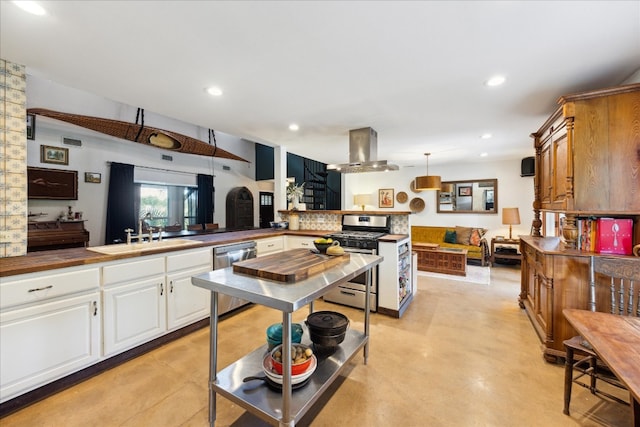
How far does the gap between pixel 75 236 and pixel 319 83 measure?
470cm

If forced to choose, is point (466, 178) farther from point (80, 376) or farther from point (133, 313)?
point (80, 376)

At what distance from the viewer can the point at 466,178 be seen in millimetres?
6457

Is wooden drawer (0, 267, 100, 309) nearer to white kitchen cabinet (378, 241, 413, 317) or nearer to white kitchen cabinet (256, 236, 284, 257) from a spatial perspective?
white kitchen cabinet (256, 236, 284, 257)

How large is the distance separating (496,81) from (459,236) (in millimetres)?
4419

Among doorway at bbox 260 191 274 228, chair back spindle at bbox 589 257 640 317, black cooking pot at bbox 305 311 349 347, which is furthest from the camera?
doorway at bbox 260 191 274 228

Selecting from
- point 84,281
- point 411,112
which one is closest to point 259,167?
point 411,112

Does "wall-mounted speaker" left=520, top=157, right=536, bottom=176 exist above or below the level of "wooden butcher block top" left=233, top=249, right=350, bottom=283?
above

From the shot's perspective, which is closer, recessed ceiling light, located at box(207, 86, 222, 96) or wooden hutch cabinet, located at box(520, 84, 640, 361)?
wooden hutch cabinet, located at box(520, 84, 640, 361)

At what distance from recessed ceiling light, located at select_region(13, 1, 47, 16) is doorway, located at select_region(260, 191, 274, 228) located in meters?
6.27

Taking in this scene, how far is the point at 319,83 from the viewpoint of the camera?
2.32 meters

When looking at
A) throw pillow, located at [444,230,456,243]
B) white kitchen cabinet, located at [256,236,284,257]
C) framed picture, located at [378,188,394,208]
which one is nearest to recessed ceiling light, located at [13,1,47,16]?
white kitchen cabinet, located at [256,236,284,257]

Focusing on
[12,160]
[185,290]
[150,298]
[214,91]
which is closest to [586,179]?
[214,91]

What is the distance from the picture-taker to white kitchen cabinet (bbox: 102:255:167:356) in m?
2.09

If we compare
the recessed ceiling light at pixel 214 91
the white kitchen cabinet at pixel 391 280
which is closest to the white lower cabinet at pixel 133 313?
the recessed ceiling light at pixel 214 91
